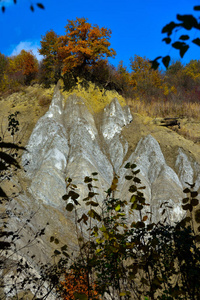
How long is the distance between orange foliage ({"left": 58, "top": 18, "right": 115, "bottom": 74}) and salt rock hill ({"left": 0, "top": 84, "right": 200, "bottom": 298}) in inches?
126

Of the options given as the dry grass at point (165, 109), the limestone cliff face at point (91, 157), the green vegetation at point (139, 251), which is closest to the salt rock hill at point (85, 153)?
the limestone cliff face at point (91, 157)

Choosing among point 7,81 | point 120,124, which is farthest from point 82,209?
point 7,81

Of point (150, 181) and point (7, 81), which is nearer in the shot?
point (150, 181)

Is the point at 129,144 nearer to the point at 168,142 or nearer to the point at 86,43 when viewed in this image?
the point at 168,142

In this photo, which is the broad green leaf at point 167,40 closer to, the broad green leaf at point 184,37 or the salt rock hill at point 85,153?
the broad green leaf at point 184,37

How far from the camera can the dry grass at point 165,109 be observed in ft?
94.9

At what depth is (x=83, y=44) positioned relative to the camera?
2634 cm

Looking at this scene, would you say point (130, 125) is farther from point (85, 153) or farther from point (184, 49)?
point (184, 49)

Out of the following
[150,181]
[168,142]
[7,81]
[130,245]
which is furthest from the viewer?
[7,81]

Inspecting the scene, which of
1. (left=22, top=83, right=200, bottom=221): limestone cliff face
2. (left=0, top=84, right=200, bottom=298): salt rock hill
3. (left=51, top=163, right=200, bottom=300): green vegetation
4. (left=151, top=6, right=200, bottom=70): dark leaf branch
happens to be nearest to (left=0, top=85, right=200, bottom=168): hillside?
(left=0, top=84, right=200, bottom=298): salt rock hill

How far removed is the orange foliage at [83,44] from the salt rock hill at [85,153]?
3207 mm

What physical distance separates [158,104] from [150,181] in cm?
1292

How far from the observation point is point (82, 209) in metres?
16.4

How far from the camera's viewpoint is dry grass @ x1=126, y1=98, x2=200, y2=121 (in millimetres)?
28922
